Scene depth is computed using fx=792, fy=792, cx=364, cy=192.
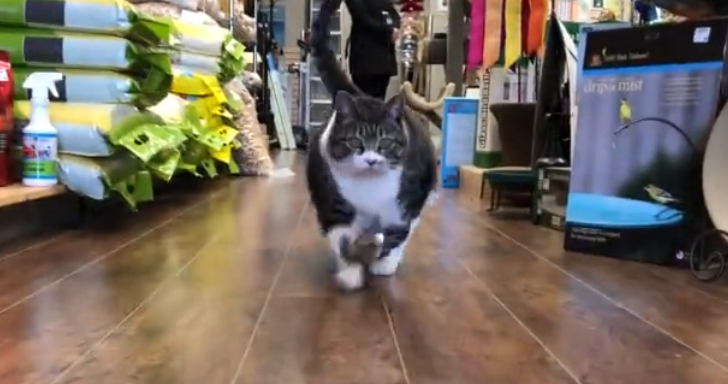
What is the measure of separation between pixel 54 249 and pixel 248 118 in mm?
2160

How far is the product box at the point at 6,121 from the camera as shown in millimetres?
1799

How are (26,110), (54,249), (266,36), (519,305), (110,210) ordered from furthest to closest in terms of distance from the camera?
1. (266,36)
2. (110,210)
3. (26,110)
4. (54,249)
5. (519,305)

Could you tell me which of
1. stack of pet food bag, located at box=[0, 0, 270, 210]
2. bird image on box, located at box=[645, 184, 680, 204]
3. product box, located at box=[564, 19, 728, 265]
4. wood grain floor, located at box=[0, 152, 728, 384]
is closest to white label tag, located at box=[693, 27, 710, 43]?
product box, located at box=[564, 19, 728, 265]

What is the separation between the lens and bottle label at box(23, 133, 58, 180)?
186cm

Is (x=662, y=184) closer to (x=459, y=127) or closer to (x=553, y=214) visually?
(x=553, y=214)

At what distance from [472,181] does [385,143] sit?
1970 mm

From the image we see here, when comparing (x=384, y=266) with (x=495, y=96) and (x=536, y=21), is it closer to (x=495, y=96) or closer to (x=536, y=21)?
(x=536, y=21)

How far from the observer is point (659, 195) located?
180cm

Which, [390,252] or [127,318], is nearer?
[127,318]

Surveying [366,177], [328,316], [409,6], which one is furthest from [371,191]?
[409,6]

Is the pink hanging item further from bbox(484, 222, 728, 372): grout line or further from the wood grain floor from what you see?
the wood grain floor

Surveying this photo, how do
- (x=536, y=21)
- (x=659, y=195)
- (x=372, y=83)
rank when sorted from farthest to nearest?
(x=372, y=83) < (x=536, y=21) < (x=659, y=195)

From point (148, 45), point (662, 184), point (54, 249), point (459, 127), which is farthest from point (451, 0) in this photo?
point (54, 249)

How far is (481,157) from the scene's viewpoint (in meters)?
3.40
